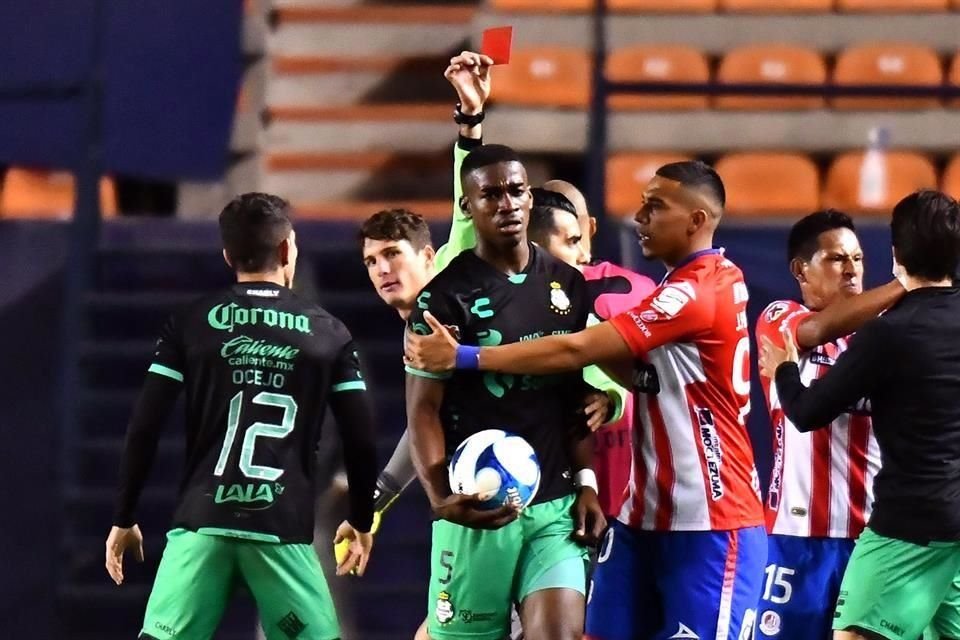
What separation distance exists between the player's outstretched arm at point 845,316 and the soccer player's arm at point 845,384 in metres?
0.37

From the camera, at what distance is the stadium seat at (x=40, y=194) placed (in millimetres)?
10461

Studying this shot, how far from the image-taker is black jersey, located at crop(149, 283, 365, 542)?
18.0ft

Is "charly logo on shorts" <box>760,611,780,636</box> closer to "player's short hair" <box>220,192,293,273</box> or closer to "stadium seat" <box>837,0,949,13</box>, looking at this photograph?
"player's short hair" <box>220,192,293,273</box>

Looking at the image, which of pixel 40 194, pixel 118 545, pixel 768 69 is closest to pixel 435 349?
pixel 118 545

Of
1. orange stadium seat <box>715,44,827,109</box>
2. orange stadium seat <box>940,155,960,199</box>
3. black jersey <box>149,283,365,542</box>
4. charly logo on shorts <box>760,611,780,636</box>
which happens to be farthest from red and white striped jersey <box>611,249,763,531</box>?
orange stadium seat <box>715,44,827,109</box>

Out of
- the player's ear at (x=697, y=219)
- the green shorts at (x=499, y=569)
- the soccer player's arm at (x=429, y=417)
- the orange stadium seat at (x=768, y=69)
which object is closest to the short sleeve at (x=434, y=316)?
the soccer player's arm at (x=429, y=417)

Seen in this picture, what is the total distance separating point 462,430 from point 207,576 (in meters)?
1.05

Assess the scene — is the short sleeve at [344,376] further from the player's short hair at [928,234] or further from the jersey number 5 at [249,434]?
the player's short hair at [928,234]

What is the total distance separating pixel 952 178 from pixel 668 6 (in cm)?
251

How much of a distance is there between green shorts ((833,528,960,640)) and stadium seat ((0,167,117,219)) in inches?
253

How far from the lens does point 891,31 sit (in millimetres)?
12352

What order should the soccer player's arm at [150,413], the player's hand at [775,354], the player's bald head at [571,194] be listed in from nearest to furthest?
the player's hand at [775,354], the soccer player's arm at [150,413], the player's bald head at [571,194]

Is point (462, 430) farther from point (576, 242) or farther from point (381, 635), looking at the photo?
point (381, 635)

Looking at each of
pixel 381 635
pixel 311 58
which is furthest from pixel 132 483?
pixel 311 58
